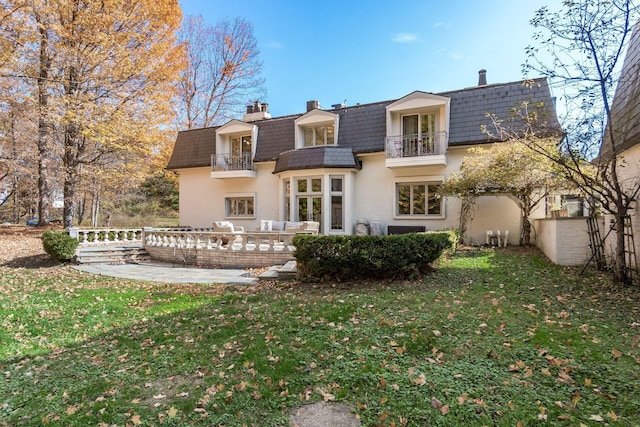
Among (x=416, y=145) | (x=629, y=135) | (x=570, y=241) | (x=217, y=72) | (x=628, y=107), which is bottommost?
(x=570, y=241)

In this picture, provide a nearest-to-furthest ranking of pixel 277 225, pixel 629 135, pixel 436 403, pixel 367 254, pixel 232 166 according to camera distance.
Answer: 1. pixel 436 403
2. pixel 629 135
3. pixel 367 254
4. pixel 277 225
5. pixel 232 166

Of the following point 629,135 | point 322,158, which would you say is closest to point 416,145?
point 322,158

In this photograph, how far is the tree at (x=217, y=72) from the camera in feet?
85.9

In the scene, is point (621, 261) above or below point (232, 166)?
below

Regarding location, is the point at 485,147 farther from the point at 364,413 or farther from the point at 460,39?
the point at 364,413

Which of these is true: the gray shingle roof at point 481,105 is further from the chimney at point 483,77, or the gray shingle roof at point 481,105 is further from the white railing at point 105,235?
the white railing at point 105,235

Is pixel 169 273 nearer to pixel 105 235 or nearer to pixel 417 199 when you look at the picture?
pixel 105 235

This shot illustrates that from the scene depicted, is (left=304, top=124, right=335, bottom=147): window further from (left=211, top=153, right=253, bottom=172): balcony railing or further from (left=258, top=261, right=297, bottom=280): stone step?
(left=258, top=261, right=297, bottom=280): stone step

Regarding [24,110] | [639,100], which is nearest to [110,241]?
[24,110]

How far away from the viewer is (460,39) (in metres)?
11.9

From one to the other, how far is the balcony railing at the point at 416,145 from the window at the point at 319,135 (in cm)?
301

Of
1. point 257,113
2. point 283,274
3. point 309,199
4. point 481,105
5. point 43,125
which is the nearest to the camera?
point 283,274

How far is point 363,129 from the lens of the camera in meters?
Result: 16.3

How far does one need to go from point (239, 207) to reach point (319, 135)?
6240 mm
